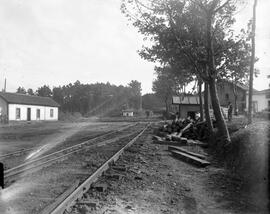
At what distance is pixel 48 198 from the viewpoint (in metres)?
6.11

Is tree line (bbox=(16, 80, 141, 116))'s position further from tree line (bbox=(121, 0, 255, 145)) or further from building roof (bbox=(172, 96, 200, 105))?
tree line (bbox=(121, 0, 255, 145))

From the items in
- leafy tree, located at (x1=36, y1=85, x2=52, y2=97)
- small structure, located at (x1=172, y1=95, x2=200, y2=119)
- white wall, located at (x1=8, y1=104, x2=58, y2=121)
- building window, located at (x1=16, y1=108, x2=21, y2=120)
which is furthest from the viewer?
leafy tree, located at (x1=36, y1=85, x2=52, y2=97)

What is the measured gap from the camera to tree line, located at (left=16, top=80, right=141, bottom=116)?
13900 centimetres

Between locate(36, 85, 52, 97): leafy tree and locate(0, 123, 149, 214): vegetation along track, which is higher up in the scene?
locate(36, 85, 52, 97): leafy tree

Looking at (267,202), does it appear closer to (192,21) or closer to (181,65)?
(192,21)

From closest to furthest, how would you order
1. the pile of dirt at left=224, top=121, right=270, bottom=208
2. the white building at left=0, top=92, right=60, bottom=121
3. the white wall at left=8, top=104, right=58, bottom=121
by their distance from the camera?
the pile of dirt at left=224, top=121, right=270, bottom=208 → the white building at left=0, top=92, right=60, bottom=121 → the white wall at left=8, top=104, right=58, bottom=121

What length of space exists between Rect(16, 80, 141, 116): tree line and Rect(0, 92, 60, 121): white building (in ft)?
229

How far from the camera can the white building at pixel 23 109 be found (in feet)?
156

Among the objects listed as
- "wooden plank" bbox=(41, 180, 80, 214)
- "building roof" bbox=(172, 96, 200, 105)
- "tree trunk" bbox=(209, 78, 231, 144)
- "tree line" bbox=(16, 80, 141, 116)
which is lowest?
"wooden plank" bbox=(41, 180, 80, 214)

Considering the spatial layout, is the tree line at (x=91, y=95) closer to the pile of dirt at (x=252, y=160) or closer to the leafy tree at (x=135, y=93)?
the leafy tree at (x=135, y=93)

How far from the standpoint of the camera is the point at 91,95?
456 ft

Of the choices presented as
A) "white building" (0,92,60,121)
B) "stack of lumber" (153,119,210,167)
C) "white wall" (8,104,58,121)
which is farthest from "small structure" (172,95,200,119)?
"white wall" (8,104,58,121)

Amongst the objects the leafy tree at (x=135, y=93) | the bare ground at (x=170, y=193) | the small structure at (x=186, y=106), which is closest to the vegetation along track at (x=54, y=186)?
the bare ground at (x=170, y=193)

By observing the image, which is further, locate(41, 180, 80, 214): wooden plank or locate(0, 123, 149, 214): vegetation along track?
locate(0, 123, 149, 214): vegetation along track
